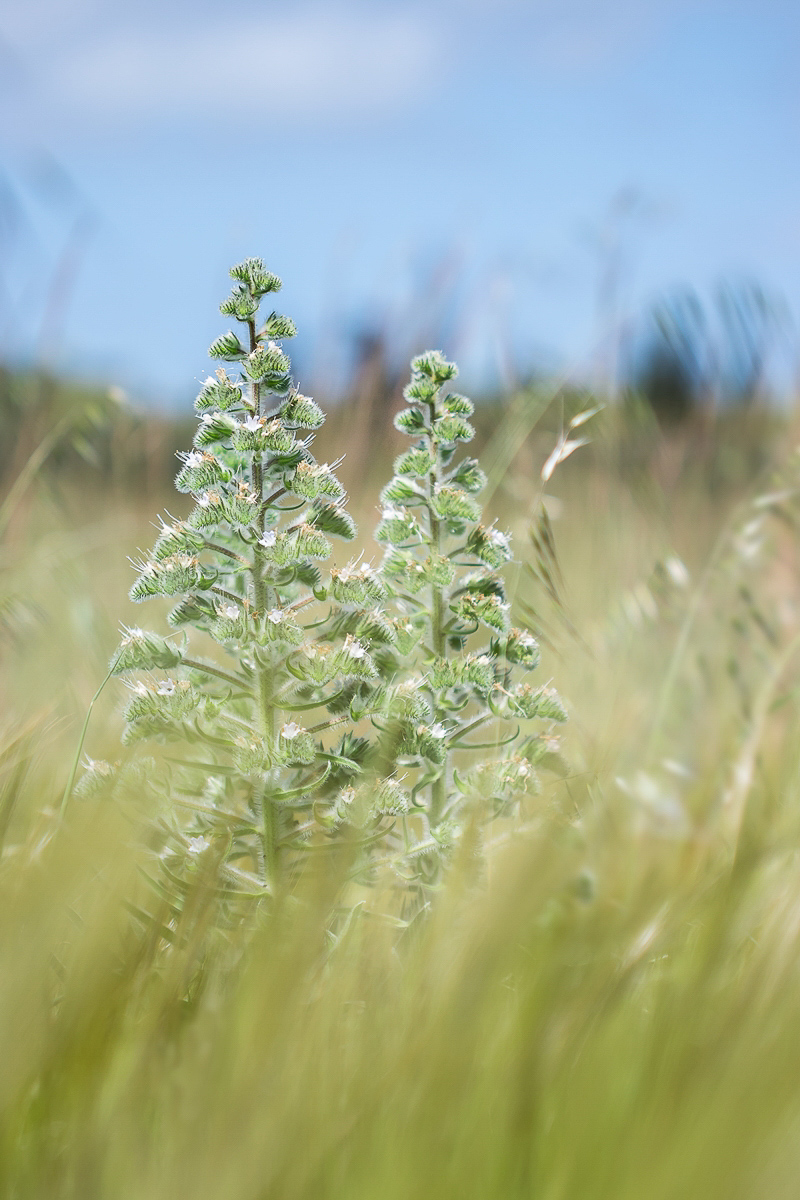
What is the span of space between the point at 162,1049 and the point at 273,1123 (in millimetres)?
173

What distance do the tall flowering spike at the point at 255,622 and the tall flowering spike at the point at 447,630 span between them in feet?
0.43

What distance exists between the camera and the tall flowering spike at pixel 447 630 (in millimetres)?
1724

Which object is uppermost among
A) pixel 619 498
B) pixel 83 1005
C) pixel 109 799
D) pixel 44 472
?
pixel 44 472

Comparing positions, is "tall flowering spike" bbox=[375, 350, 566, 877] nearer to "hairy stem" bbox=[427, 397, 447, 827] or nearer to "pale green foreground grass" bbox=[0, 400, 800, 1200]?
"hairy stem" bbox=[427, 397, 447, 827]

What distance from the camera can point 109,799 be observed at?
3.15 feet

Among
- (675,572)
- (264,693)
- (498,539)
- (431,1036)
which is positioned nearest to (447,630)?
(498,539)

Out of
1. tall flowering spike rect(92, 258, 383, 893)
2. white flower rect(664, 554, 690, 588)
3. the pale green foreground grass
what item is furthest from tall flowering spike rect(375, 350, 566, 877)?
the pale green foreground grass

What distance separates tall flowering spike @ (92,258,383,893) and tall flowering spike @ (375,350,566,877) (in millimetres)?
131

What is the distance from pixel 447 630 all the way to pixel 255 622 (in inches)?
15.3

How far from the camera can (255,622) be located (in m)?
1.61

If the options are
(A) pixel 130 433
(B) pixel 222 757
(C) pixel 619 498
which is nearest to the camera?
(B) pixel 222 757

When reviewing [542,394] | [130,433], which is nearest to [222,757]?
[542,394]

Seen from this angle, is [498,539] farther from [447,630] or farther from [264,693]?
[264,693]

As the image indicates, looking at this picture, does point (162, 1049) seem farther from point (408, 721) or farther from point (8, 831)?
point (408, 721)
